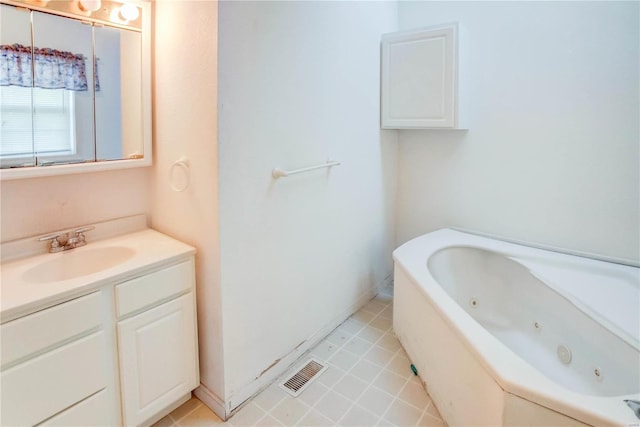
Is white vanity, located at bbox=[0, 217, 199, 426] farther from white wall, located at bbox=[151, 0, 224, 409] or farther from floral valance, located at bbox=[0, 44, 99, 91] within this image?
floral valance, located at bbox=[0, 44, 99, 91]

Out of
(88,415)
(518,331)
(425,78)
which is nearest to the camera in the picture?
(88,415)

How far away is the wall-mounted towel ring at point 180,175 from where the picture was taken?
1.74 m

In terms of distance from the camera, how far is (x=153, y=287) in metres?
1.59

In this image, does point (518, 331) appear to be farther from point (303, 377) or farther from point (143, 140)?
point (143, 140)

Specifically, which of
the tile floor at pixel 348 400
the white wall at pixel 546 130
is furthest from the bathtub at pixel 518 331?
the white wall at pixel 546 130

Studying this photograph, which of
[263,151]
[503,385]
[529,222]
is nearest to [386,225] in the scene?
[529,222]

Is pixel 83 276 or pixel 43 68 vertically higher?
pixel 43 68

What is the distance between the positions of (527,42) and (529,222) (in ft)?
3.57

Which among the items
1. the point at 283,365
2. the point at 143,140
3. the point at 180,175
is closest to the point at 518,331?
the point at 283,365

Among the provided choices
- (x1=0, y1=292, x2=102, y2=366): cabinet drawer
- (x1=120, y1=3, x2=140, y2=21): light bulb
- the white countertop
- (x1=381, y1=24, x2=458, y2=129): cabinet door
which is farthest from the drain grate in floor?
(x1=120, y1=3, x2=140, y2=21): light bulb

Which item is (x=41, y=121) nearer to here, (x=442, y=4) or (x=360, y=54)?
(x=360, y=54)

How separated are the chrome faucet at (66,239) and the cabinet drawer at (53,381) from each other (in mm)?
466

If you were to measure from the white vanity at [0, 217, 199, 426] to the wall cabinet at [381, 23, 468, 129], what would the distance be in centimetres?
167

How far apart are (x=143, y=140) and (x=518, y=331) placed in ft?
7.34
